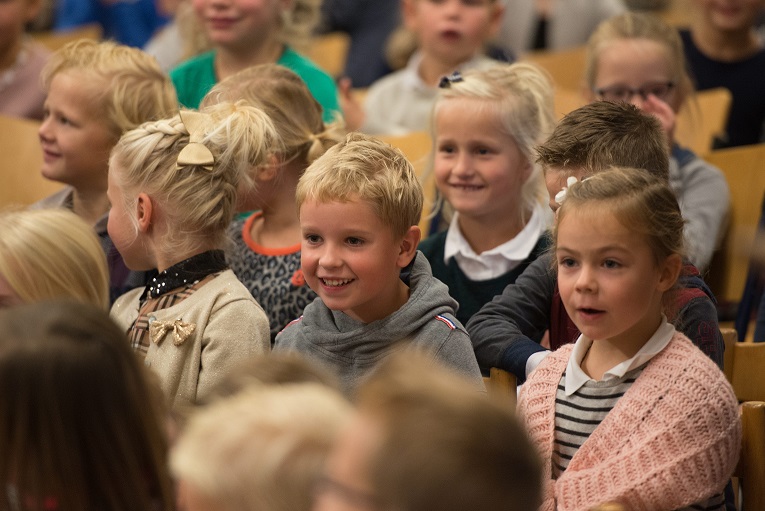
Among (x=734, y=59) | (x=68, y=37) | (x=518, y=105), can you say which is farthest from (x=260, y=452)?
(x=68, y=37)

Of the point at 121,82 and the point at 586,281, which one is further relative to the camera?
the point at 121,82

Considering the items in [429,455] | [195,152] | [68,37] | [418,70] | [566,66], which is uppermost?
[429,455]

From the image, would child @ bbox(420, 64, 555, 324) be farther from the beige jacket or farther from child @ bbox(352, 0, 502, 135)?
child @ bbox(352, 0, 502, 135)

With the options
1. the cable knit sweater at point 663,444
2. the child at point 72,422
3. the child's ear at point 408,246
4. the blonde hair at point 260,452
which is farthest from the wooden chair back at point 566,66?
the blonde hair at point 260,452

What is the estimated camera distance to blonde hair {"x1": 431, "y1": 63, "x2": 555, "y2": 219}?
2588 millimetres

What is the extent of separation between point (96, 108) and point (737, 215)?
1.77 m

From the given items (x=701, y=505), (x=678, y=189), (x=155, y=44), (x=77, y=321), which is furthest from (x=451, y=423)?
(x=155, y=44)

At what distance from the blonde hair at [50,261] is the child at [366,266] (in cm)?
39

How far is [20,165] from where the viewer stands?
3.46 meters

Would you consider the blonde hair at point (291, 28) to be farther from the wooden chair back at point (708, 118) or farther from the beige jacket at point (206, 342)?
the beige jacket at point (206, 342)

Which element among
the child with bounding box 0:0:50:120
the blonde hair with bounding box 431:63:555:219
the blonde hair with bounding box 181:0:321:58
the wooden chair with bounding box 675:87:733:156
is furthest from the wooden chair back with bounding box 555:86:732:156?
the child with bounding box 0:0:50:120

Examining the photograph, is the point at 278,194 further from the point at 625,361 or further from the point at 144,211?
the point at 625,361

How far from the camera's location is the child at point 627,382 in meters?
1.67

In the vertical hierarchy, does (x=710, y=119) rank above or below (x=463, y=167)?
below
